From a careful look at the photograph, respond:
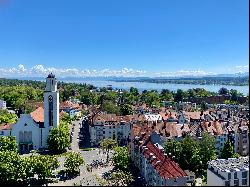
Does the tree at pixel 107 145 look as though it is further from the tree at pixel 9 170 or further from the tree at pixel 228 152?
the tree at pixel 9 170

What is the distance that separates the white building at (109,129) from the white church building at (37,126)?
7.45 feet

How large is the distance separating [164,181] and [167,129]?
6.88 m

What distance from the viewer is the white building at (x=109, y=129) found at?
20438 mm

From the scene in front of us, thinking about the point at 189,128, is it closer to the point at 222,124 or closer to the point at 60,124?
the point at 222,124

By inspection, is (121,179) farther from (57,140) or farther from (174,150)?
(57,140)

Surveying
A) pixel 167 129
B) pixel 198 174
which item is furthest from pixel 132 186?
pixel 167 129

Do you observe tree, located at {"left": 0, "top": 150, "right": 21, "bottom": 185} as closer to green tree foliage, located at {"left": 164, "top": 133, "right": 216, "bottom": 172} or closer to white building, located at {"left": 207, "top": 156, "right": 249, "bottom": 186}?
green tree foliage, located at {"left": 164, "top": 133, "right": 216, "bottom": 172}

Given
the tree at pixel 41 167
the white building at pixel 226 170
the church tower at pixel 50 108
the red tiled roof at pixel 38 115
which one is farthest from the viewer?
the red tiled roof at pixel 38 115

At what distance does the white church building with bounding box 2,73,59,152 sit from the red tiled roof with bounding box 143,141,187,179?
7.40m

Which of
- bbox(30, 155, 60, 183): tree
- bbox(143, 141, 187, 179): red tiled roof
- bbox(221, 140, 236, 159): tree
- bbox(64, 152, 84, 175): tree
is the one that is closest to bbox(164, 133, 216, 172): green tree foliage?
bbox(221, 140, 236, 159): tree

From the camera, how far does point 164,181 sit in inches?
A: 424

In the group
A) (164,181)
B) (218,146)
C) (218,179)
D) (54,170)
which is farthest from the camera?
(218,146)

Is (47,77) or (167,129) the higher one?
(47,77)

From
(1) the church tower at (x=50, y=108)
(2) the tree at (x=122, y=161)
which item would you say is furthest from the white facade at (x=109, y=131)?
(2) the tree at (x=122, y=161)
